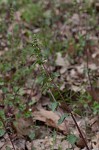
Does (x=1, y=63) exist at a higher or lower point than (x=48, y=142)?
higher

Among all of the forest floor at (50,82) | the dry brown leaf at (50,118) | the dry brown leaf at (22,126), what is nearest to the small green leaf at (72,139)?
the forest floor at (50,82)

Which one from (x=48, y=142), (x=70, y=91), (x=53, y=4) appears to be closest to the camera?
(x=48, y=142)

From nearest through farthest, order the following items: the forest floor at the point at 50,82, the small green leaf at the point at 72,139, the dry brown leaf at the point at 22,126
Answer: the small green leaf at the point at 72,139 < the forest floor at the point at 50,82 < the dry brown leaf at the point at 22,126

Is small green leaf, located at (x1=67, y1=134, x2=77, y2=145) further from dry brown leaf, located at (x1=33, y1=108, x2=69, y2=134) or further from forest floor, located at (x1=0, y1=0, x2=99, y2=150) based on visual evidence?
dry brown leaf, located at (x1=33, y1=108, x2=69, y2=134)

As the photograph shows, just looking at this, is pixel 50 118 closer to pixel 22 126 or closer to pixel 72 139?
pixel 22 126

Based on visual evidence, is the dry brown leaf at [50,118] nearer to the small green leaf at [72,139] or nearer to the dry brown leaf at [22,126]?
the dry brown leaf at [22,126]

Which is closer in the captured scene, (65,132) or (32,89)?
(65,132)

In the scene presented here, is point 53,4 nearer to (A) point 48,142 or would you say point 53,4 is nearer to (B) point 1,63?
(B) point 1,63

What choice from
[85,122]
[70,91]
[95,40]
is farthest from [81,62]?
[85,122]
